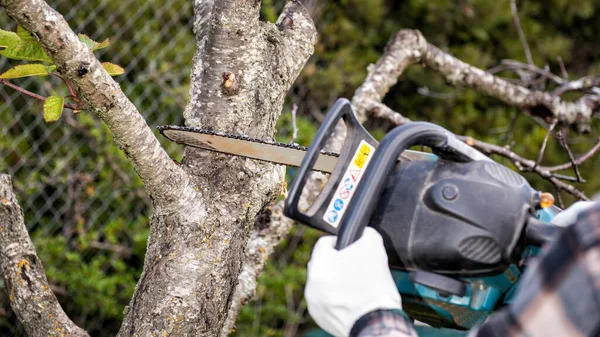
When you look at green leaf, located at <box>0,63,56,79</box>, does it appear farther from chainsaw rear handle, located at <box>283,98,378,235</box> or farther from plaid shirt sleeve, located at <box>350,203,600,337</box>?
plaid shirt sleeve, located at <box>350,203,600,337</box>

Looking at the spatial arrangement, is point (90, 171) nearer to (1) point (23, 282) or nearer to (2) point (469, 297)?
(1) point (23, 282)

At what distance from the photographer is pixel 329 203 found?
3.34 ft

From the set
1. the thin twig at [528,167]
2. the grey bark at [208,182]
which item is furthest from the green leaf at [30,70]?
the thin twig at [528,167]

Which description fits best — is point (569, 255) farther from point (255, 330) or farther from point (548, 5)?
point (548, 5)

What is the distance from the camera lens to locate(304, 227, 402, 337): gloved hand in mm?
929

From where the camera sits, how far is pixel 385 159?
983 millimetres

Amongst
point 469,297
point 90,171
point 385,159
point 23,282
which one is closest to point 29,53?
point 23,282

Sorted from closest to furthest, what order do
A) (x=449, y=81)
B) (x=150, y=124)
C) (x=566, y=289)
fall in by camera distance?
(x=566, y=289) < (x=449, y=81) < (x=150, y=124)

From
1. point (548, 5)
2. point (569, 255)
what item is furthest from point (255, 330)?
point (548, 5)

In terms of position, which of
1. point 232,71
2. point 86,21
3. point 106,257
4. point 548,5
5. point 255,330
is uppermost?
point 232,71

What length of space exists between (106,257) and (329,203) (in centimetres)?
221

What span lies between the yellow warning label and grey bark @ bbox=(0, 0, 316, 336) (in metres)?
0.34

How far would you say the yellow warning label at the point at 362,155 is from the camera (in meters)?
1.04

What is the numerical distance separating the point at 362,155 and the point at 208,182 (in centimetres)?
38
